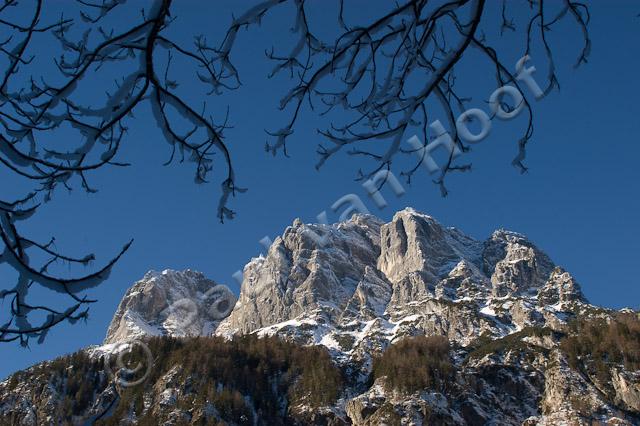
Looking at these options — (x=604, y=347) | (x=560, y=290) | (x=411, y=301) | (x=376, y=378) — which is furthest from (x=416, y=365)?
(x=560, y=290)

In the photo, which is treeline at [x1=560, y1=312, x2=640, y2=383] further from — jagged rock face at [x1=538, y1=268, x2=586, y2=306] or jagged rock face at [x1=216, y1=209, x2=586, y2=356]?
jagged rock face at [x1=538, y1=268, x2=586, y2=306]

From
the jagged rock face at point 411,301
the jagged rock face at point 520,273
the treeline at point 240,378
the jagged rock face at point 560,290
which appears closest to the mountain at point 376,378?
the treeline at point 240,378

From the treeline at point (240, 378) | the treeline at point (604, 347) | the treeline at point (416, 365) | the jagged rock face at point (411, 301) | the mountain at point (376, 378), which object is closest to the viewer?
the mountain at point (376, 378)

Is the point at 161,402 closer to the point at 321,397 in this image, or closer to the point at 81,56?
the point at 321,397

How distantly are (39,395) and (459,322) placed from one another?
94.3 meters

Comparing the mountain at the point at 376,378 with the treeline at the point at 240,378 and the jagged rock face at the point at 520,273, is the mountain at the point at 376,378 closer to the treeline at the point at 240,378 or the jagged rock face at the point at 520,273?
the treeline at the point at 240,378

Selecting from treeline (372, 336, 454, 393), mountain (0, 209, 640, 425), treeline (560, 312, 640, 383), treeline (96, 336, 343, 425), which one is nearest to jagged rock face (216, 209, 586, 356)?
A: mountain (0, 209, 640, 425)

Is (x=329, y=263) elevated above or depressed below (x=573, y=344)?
above

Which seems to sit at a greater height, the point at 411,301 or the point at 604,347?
the point at 411,301

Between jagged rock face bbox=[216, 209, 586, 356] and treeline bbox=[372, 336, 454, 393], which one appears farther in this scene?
Answer: jagged rock face bbox=[216, 209, 586, 356]

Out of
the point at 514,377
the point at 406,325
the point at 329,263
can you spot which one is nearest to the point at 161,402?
the point at 514,377

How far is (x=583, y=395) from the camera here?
9838 centimetres

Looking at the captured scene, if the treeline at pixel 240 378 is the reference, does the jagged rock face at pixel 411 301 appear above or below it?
above

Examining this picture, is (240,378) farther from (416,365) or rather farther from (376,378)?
(416,365)
